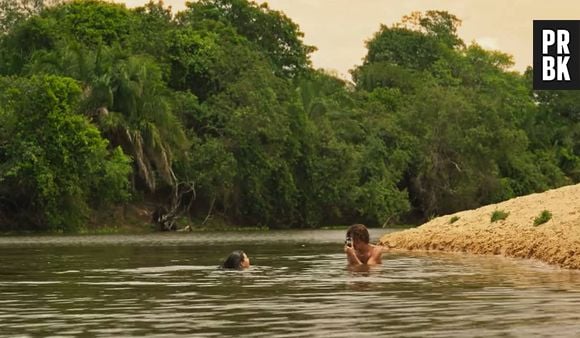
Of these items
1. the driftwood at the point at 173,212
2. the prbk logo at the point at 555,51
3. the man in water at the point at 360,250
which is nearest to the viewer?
the man in water at the point at 360,250

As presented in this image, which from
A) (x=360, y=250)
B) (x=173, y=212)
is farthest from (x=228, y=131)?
(x=360, y=250)

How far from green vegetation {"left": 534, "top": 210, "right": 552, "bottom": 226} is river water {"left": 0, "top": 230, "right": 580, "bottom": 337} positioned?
4774 millimetres

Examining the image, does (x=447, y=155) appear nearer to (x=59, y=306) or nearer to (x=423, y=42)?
(x=423, y=42)

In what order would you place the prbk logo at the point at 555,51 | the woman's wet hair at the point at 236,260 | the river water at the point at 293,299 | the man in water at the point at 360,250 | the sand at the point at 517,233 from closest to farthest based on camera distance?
1. the river water at the point at 293,299
2. the woman's wet hair at the point at 236,260
3. the man in water at the point at 360,250
4. the sand at the point at 517,233
5. the prbk logo at the point at 555,51

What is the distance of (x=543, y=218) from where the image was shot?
35062 millimetres

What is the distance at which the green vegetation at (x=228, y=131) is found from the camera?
70375 millimetres

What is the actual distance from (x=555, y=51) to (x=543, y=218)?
4586 millimetres

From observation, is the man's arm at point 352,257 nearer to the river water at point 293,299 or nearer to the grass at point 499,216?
the river water at point 293,299

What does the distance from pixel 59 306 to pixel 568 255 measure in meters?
13.6

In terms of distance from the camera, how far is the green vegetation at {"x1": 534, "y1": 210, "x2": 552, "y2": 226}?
34.9m

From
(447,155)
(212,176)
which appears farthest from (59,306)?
(447,155)

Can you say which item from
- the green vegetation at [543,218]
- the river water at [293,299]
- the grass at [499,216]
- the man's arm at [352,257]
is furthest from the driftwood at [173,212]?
the man's arm at [352,257]

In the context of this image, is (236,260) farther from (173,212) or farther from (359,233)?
(173,212)

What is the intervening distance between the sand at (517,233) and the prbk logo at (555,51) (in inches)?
145
